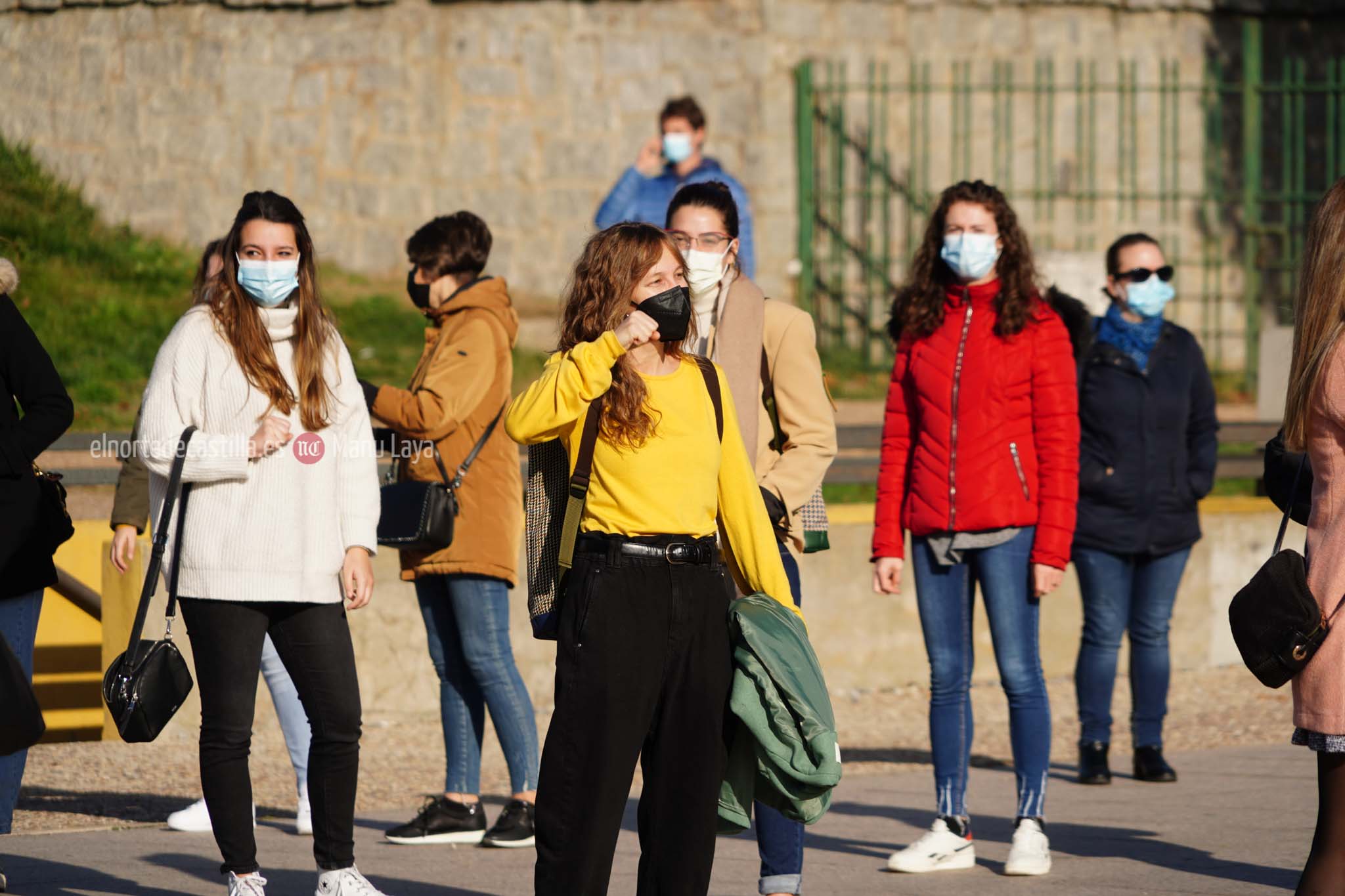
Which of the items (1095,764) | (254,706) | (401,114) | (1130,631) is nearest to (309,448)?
(254,706)

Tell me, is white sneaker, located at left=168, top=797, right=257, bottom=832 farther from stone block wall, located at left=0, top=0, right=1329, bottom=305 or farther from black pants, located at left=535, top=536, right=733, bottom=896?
stone block wall, located at left=0, top=0, right=1329, bottom=305

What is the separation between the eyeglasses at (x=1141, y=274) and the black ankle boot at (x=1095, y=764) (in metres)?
1.86

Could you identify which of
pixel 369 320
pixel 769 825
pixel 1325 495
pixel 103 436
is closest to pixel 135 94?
pixel 369 320

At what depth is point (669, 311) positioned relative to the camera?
13.9 ft

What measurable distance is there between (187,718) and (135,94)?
8246 mm

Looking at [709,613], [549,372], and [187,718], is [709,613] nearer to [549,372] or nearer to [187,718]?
[549,372]

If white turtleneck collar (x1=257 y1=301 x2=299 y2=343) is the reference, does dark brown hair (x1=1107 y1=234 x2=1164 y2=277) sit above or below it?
above

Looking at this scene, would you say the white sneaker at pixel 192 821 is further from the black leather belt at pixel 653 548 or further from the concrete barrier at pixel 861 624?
the black leather belt at pixel 653 548

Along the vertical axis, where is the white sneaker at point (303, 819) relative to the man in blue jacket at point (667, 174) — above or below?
below

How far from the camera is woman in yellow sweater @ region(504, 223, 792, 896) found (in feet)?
13.7

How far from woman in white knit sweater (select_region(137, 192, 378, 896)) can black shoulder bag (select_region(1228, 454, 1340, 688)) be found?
92.2 inches

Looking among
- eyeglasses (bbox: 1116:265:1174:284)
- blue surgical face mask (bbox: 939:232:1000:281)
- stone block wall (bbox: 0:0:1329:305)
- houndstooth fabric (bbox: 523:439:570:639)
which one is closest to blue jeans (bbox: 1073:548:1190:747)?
eyeglasses (bbox: 1116:265:1174:284)

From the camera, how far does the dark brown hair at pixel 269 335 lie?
5.08 meters

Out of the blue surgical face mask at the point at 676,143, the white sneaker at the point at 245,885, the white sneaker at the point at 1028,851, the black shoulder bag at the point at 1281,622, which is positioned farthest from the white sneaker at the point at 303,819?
the blue surgical face mask at the point at 676,143
